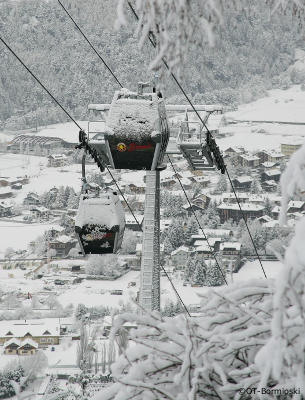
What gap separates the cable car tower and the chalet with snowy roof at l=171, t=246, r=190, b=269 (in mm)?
21922

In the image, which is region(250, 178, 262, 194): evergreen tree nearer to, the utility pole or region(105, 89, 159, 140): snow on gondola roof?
the utility pole

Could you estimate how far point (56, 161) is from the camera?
4097 cm

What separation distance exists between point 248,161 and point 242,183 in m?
4.27

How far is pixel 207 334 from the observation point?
1106mm

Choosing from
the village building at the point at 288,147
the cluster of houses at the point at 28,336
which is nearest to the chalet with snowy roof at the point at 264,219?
the village building at the point at 288,147

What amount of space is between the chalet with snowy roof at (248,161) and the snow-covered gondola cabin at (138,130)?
36.8 meters

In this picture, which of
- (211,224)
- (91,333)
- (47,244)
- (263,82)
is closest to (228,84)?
(263,82)

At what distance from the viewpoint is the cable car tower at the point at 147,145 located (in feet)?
8.39

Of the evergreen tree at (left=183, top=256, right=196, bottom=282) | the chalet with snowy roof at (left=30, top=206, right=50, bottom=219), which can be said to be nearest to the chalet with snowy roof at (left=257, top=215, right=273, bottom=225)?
the evergreen tree at (left=183, top=256, right=196, bottom=282)

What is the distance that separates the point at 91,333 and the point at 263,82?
47605 millimetres

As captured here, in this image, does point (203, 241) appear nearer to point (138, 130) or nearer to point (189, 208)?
point (189, 208)

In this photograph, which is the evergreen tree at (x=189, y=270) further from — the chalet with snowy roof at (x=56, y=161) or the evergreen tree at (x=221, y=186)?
the chalet with snowy roof at (x=56, y=161)

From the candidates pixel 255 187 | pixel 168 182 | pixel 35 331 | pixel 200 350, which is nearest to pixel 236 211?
pixel 255 187

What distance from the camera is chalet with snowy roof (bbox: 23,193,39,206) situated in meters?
33.5
